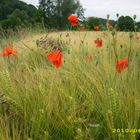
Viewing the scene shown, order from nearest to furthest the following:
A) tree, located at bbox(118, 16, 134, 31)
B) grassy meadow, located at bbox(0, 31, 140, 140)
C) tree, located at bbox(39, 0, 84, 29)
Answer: grassy meadow, located at bbox(0, 31, 140, 140) → tree, located at bbox(118, 16, 134, 31) → tree, located at bbox(39, 0, 84, 29)

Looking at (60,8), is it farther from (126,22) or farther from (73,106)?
(73,106)

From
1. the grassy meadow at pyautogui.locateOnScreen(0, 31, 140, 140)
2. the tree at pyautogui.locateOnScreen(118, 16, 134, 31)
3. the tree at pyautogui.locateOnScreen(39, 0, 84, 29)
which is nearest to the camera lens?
the grassy meadow at pyautogui.locateOnScreen(0, 31, 140, 140)

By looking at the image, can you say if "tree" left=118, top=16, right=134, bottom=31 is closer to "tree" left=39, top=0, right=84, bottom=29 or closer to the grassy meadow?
the grassy meadow

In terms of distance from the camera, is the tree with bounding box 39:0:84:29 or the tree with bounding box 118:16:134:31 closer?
the tree with bounding box 118:16:134:31

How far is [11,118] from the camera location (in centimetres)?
178

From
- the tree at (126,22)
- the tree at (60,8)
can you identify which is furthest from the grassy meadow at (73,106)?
the tree at (60,8)

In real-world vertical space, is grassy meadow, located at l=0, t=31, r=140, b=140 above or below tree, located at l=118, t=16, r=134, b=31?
below

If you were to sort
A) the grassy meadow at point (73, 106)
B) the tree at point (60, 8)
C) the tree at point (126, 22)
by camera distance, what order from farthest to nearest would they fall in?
the tree at point (60, 8)
the tree at point (126, 22)
the grassy meadow at point (73, 106)

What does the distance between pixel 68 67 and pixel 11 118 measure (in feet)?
2.53

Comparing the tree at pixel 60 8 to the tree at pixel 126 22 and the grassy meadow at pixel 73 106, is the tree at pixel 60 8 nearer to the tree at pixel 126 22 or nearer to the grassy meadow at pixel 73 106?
the tree at pixel 126 22

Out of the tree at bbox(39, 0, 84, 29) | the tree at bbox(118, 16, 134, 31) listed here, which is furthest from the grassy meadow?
the tree at bbox(39, 0, 84, 29)

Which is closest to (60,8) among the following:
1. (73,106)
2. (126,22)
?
(126,22)

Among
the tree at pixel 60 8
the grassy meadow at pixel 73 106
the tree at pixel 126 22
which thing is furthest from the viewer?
the tree at pixel 60 8

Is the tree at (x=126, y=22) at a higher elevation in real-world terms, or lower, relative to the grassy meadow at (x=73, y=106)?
higher
